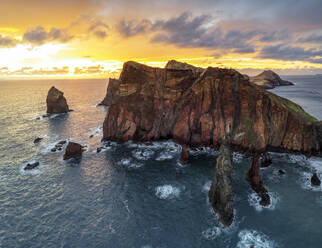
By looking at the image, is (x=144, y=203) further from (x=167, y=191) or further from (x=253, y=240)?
(x=253, y=240)

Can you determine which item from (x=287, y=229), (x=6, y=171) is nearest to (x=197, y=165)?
(x=287, y=229)

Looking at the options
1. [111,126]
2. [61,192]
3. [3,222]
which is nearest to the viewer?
[3,222]

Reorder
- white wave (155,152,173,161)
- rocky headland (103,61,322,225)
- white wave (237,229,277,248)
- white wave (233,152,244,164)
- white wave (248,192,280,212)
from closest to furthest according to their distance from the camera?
white wave (237,229,277,248) → white wave (248,192,280,212) → white wave (233,152,244,164) → rocky headland (103,61,322,225) → white wave (155,152,173,161)

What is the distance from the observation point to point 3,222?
100.0 feet

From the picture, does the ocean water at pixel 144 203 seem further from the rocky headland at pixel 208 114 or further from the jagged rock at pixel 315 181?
the rocky headland at pixel 208 114

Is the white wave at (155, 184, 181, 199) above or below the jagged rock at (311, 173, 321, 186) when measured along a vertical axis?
below

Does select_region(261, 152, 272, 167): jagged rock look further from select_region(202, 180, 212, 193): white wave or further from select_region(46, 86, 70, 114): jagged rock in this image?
select_region(46, 86, 70, 114): jagged rock

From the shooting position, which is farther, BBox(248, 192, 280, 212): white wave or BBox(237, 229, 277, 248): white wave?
BBox(248, 192, 280, 212): white wave

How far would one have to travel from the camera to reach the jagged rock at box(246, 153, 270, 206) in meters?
31.7

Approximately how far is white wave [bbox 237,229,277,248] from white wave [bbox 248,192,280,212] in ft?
17.1

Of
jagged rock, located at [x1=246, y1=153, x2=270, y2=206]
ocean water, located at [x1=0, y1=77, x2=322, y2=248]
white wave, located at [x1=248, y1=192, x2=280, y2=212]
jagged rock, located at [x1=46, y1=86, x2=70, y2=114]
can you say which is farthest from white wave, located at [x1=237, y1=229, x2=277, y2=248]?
jagged rock, located at [x1=46, y1=86, x2=70, y2=114]

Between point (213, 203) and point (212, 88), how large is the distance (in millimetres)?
32150

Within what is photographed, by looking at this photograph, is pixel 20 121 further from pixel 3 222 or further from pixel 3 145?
pixel 3 222

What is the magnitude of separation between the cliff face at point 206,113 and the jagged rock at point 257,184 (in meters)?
12.2
